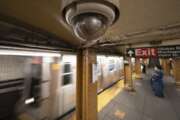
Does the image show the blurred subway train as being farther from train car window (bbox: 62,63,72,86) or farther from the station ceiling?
the station ceiling

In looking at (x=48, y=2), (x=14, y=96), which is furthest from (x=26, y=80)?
(x=48, y=2)

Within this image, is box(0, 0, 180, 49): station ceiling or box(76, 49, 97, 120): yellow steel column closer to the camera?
box(0, 0, 180, 49): station ceiling

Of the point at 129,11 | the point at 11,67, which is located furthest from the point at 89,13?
the point at 11,67

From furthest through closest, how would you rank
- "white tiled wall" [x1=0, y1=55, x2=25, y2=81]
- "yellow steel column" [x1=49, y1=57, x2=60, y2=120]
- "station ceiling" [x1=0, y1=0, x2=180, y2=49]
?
"yellow steel column" [x1=49, y1=57, x2=60, y2=120], "white tiled wall" [x1=0, y1=55, x2=25, y2=81], "station ceiling" [x1=0, y1=0, x2=180, y2=49]

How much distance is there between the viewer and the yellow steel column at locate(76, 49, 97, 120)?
2834 mm

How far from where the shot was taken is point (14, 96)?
97.8 inches

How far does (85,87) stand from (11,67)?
1771 millimetres

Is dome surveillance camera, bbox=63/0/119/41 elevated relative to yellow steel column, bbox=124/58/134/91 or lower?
elevated

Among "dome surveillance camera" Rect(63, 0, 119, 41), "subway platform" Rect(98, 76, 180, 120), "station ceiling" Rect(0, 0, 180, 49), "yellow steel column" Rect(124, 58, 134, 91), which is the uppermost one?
"station ceiling" Rect(0, 0, 180, 49)

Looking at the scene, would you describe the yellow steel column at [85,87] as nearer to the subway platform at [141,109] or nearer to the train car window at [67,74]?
the train car window at [67,74]

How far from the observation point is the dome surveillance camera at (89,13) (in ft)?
1.35

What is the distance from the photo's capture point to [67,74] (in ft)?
12.0

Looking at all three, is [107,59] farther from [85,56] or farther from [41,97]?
[41,97]

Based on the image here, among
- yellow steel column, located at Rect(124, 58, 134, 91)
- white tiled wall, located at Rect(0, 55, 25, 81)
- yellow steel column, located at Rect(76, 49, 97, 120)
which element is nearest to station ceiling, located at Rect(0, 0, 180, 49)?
white tiled wall, located at Rect(0, 55, 25, 81)
